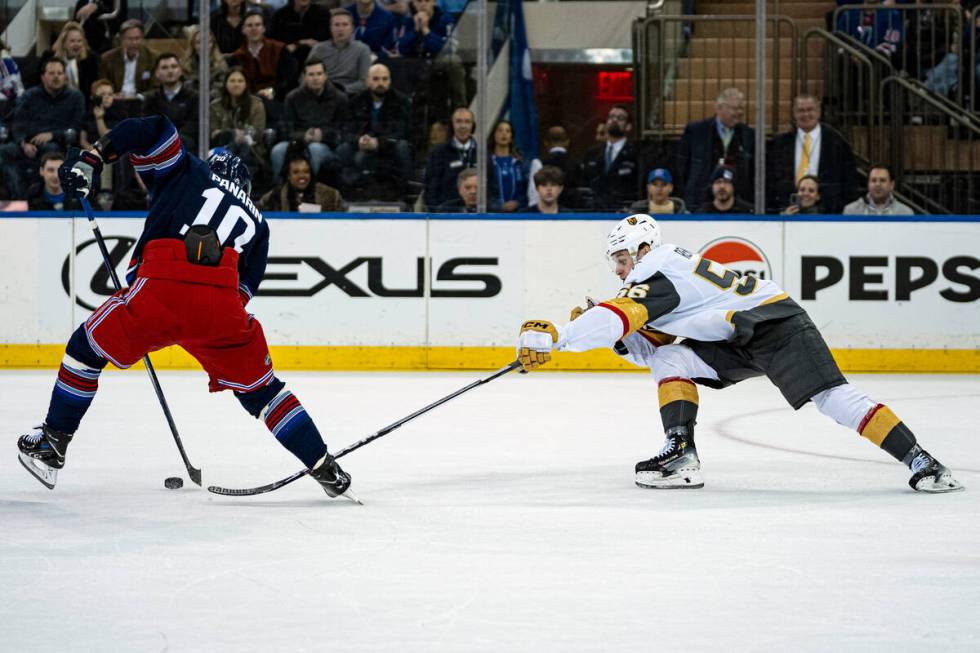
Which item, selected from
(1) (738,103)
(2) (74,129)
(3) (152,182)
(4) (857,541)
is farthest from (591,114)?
(4) (857,541)

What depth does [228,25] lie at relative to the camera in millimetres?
9727

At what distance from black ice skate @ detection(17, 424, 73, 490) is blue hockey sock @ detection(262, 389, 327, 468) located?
667mm

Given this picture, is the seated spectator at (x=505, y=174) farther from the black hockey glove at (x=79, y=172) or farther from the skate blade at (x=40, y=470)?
the skate blade at (x=40, y=470)

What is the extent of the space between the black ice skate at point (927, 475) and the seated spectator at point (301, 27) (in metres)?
6.00

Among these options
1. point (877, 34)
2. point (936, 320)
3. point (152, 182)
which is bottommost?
point (936, 320)

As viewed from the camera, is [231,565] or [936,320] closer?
[231,565]

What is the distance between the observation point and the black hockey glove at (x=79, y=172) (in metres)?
4.66

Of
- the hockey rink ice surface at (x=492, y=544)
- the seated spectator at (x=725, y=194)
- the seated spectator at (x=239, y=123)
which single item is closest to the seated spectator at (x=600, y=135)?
the seated spectator at (x=725, y=194)

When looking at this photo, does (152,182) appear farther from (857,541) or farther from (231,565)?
(857,541)

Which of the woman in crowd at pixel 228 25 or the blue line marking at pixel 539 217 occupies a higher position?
the woman in crowd at pixel 228 25

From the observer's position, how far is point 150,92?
959 cm

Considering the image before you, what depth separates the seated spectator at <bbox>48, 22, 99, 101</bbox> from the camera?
31.8ft

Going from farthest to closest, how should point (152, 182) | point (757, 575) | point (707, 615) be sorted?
point (152, 182), point (757, 575), point (707, 615)

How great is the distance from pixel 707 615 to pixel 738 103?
22.3 ft
